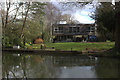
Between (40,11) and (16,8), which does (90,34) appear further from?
(16,8)

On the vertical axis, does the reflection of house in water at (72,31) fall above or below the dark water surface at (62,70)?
above

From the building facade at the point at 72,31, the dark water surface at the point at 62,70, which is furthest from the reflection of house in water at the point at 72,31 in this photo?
the dark water surface at the point at 62,70

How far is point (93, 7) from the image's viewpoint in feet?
45.9

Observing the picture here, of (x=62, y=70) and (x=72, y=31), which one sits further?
(x=72, y=31)

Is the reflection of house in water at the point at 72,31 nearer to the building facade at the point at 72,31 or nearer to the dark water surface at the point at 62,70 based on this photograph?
the building facade at the point at 72,31

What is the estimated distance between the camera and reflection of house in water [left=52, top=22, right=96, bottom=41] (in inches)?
1506

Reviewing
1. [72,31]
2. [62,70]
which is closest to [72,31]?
[72,31]

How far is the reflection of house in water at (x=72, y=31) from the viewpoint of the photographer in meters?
38.2

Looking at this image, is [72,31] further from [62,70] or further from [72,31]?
[62,70]

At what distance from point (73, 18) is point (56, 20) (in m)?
9.09

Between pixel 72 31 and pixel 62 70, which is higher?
pixel 72 31

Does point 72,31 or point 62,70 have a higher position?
point 72,31

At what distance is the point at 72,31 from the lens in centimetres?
3869

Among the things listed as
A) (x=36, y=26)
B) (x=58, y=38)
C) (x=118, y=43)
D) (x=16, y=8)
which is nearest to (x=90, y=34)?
(x=58, y=38)
